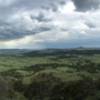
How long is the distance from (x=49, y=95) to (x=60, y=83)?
13115mm

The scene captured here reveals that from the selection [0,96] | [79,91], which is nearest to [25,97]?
[0,96]

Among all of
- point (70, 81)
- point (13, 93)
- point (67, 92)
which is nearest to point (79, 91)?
point (67, 92)

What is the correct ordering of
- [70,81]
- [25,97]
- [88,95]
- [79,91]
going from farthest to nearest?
[70,81], [25,97], [79,91], [88,95]

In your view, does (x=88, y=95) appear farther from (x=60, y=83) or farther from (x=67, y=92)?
(x=60, y=83)

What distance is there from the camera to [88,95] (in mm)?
99438

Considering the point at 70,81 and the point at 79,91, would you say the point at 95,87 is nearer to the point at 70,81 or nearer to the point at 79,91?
the point at 79,91

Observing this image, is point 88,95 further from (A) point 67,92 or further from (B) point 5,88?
(B) point 5,88

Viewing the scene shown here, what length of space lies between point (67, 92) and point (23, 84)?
28.4m

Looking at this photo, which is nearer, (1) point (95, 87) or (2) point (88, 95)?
(2) point (88, 95)

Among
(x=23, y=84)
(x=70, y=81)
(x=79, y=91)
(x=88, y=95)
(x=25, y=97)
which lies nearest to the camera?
(x=88, y=95)

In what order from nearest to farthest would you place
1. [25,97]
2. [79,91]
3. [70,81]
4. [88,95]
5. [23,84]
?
[88,95] < [79,91] < [25,97] < [70,81] < [23,84]

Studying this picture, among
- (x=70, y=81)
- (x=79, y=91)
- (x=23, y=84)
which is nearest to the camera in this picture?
(x=79, y=91)

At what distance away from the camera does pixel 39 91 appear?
12000cm

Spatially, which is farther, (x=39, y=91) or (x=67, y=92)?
(x=39, y=91)
